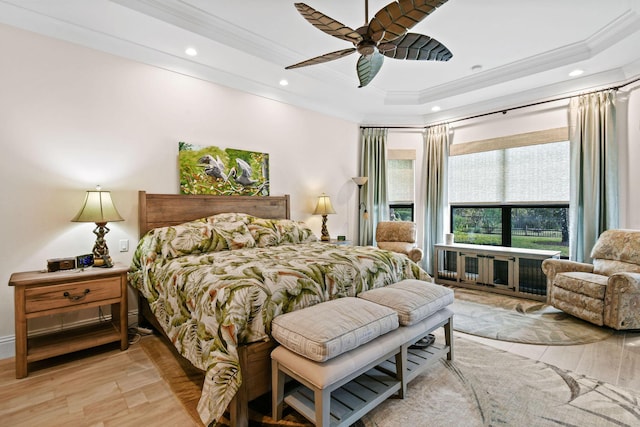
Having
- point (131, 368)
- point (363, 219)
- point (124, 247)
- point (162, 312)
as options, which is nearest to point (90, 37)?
point (124, 247)

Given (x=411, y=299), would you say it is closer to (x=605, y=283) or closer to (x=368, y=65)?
(x=368, y=65)

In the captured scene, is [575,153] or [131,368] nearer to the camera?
[131,368]

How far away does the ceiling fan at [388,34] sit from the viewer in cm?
179

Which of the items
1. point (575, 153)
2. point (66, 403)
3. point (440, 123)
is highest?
point (440, 123)

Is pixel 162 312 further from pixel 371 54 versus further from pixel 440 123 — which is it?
pixel 440 123

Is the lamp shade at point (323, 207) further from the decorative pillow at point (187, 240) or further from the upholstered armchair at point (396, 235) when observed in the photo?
the decorative pillow at point (187, 240)

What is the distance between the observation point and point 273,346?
1.80 meters

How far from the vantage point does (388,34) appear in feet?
6.64

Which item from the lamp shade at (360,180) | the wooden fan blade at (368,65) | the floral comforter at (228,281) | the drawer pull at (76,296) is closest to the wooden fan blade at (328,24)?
the wooden fan blade at (368,65)

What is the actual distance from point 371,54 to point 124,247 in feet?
9.71

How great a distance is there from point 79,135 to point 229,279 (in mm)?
2273

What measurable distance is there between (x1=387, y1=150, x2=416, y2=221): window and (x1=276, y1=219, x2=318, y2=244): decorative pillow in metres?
2.38

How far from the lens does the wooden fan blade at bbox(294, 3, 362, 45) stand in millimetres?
2039

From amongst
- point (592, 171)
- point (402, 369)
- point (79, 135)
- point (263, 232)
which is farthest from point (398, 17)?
point (592, 171)
